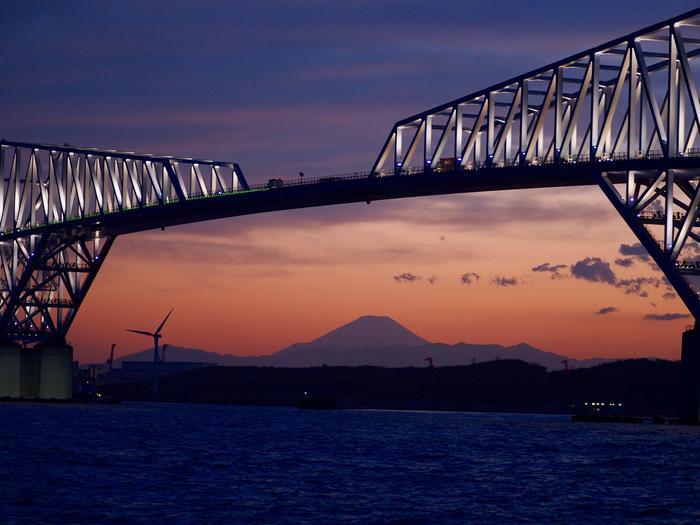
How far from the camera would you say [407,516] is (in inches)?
2349

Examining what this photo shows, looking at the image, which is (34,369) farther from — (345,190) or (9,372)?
(345,190)

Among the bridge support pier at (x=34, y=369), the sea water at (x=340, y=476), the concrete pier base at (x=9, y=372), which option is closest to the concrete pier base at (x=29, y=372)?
the bridge support pier at (x=34, y=369)

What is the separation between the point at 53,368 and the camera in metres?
175

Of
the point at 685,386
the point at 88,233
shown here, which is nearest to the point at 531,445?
the point at 685,386

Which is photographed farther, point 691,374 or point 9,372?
point 9,372

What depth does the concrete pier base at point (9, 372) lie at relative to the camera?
Answer: 173875mm

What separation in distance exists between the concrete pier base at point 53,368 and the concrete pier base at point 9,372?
2801 millimetres

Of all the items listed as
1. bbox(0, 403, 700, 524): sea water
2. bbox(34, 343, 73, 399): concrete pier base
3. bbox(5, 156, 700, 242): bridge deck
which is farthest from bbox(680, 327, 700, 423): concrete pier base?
bbox(34, 343, 73, 399): concrete pier base

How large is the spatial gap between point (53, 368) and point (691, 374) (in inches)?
3497

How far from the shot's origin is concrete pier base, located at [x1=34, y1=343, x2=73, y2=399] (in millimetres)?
174750

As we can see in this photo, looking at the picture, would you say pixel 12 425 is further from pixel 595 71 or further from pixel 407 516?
pixel 407 516

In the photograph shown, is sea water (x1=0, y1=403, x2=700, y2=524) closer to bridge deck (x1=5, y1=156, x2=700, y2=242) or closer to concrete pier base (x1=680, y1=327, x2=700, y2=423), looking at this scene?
concrete pier base (x1=680, y1=327, x2=700, y2=423)

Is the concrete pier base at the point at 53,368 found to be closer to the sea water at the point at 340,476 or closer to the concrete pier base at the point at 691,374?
the sea water at the point at 340,476

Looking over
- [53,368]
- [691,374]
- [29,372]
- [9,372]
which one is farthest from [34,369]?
[691,374]
